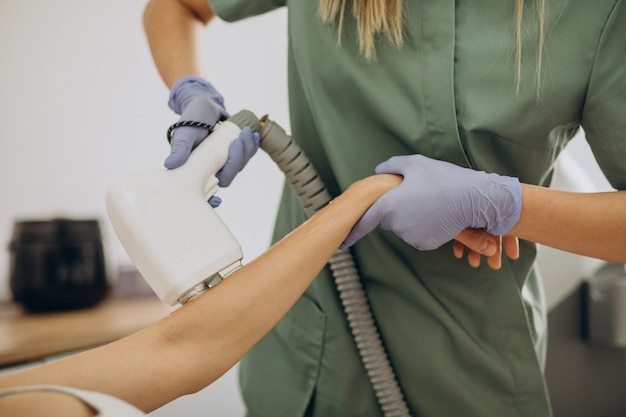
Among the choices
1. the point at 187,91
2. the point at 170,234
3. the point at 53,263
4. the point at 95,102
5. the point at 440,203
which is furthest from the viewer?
the point at 95,102

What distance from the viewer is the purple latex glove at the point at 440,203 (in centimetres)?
87

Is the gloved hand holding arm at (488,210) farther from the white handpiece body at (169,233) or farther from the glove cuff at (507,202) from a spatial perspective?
the white handpiece body at (169,233)

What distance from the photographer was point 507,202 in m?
0.88

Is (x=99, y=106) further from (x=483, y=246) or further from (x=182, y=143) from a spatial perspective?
(x=483, y=246)

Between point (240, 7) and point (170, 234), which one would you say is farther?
point (240, 7)

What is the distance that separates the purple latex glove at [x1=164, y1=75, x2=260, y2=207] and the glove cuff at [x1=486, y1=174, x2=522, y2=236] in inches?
15.9

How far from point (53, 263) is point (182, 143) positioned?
0.92 meters

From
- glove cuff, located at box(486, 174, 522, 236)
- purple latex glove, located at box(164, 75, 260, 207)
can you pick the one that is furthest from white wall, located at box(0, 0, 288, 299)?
glove cuff, located at box(486, 174, 522, 236)

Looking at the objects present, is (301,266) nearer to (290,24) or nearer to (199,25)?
(290,24)

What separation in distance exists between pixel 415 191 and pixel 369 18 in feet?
0.99

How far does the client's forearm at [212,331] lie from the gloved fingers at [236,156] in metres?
0.16

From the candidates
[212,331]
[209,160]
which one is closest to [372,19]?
[209,160]

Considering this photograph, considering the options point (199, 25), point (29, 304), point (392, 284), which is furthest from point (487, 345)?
point (29, 304)

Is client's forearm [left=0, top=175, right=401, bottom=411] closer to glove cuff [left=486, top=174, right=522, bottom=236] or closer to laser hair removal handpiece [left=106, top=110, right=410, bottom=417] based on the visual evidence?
laser hair removal handpiece [left=106, top=110, right=410, bottom=417]
